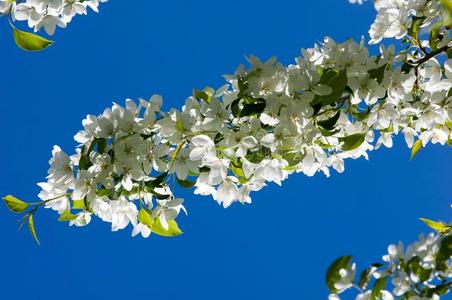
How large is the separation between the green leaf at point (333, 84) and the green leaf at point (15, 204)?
2.35 ft

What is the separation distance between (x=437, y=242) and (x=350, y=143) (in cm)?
38

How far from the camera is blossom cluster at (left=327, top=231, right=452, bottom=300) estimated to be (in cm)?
95

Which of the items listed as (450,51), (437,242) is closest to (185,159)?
(437,242)

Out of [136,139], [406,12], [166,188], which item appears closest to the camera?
[136,139]

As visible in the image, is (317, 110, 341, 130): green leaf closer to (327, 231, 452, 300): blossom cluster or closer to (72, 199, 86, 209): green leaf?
(327, 231, 452, 300): blossom cluster

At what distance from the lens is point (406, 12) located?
4.59 ft

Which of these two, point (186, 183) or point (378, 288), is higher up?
point (186, 183)

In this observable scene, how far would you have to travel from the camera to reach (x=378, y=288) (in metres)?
0.98

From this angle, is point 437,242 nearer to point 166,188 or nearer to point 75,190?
point 166,188

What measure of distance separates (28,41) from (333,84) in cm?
71

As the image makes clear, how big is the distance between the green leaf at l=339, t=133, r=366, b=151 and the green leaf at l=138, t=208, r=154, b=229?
0.51 metres

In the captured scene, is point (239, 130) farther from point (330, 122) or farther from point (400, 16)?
point (400, 16)

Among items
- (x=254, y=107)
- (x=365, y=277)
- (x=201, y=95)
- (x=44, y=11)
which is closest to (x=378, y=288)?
(x=365, y=277)

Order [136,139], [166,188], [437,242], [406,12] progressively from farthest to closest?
[406,12], [166,188], [136,139], [437,242]
